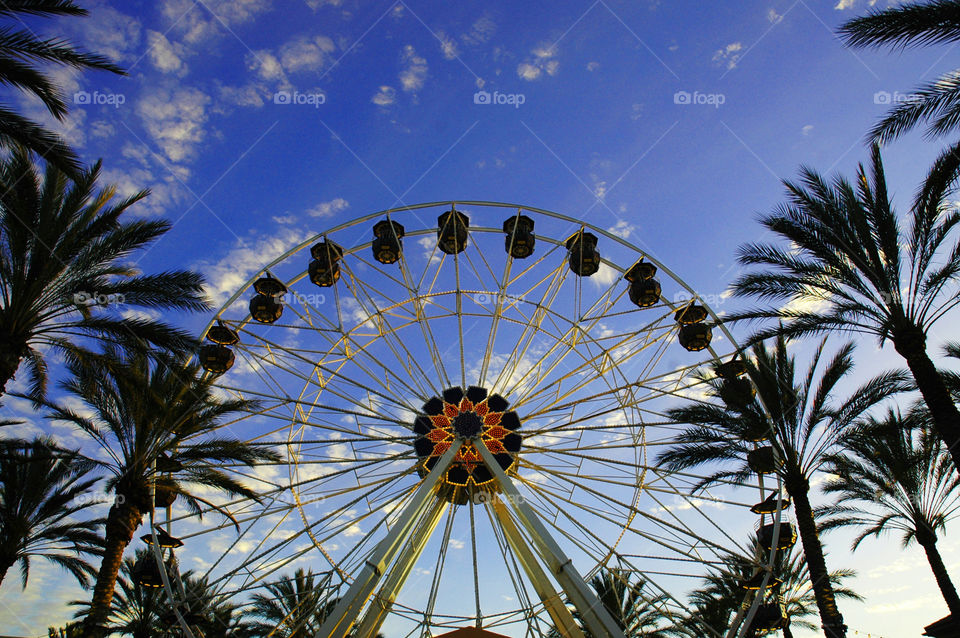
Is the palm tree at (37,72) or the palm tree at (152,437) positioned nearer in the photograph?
the palm tree at (37,72)

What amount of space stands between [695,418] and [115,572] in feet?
43.6

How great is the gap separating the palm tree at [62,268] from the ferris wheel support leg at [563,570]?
6.89 meters

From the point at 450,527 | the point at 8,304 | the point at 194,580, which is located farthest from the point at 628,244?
the point at 194,580

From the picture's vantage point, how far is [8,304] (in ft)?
32.9

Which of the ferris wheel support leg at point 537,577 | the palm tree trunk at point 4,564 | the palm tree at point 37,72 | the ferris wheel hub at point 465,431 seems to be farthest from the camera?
the palm tree trunk at point 4,564

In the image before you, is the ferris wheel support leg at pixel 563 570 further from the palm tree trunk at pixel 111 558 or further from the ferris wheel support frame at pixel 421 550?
the palm tree trunk at pixel 111 558

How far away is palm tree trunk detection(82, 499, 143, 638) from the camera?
39.6 ft

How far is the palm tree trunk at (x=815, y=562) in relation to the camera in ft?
40.1

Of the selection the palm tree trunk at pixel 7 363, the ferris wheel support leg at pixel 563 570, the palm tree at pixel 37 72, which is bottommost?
the ferris wheel support leg at pixel 563 570

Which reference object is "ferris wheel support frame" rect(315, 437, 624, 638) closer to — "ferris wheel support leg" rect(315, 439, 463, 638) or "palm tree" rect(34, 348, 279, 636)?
"ferris wheel support leg" rect(315, 439, 463, 638)

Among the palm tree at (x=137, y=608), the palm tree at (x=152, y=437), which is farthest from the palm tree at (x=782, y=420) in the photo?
the palm tree at (x=137, y=608)

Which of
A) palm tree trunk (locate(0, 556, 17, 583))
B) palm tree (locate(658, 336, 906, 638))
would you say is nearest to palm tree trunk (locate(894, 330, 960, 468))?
palm tree (locate(658, 336, 906, 638))

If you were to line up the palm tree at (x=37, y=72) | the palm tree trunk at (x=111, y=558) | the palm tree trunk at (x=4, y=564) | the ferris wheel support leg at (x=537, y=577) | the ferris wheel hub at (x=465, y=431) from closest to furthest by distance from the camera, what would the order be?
the palm tree at (x=37, y=72)
the ferris wheel support leg at (x=537, y=577)
the palm tree trunk at (x=111, y=558)
the ferris wheel hub at (x=465, y=431)
the palm tree trunk at (x=4, y=564)

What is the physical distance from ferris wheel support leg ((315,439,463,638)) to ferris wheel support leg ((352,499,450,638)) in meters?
0.51
